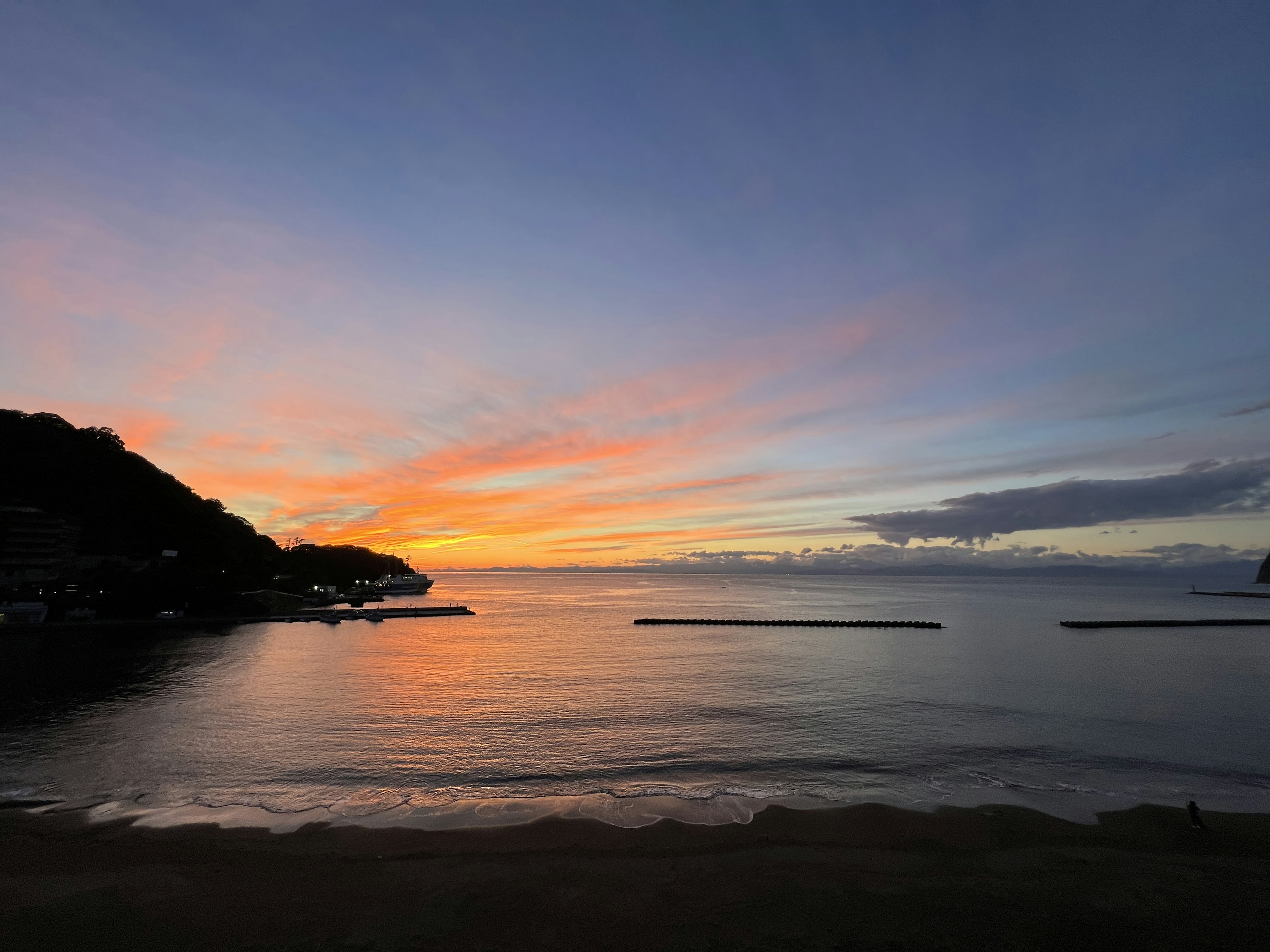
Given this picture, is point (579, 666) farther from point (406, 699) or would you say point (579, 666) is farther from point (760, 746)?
point (760, 746)

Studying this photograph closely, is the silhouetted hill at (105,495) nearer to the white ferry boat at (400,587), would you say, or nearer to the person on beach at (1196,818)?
the white ferry boat at (400,587)

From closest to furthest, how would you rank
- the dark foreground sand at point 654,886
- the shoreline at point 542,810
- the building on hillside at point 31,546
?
the dark foreground sand at point 654,886
the shoreline at point 542,810
the building on hillside at point 31,546

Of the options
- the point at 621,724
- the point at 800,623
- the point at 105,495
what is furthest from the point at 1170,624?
the point at 105,495

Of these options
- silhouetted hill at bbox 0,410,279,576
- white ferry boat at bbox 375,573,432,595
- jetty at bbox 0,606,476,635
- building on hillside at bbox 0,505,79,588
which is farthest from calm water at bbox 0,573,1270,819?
white ferry boat at bbox 375,573,432,595

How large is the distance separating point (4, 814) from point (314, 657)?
4619 centimetres

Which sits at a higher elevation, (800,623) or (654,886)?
(654,886)

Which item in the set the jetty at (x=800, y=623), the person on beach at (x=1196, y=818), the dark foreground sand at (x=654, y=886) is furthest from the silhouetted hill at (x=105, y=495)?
the person on beach at (x=1196, y=818)

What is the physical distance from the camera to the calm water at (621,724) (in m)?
24.2

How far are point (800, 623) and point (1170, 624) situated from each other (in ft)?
224

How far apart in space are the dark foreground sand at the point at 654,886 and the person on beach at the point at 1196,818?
18 centimetres

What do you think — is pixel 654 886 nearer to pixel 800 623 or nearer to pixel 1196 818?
pixel 1196 818

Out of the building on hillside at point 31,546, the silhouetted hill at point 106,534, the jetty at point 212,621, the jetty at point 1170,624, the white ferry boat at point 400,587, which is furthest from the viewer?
the white ferry boat at point 400,587

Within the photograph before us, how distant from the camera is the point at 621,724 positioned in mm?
35906

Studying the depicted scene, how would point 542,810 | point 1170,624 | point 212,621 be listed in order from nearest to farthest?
point 542,810, point 212,621, point 1170,624
